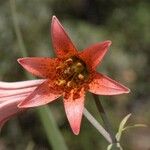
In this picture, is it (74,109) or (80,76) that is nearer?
(74,109)

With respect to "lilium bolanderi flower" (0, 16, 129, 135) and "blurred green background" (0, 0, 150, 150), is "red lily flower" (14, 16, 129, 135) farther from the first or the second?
"blurred green background" (0, 0, 150, 150)

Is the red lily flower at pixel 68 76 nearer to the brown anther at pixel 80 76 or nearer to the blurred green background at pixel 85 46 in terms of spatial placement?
the brown anther at pixel 80 76

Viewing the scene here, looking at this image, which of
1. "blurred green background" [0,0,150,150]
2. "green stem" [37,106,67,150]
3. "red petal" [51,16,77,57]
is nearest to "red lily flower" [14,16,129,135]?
"red petal" [51,16,77,57]

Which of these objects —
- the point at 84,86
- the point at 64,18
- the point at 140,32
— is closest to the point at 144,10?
the point at 140,32

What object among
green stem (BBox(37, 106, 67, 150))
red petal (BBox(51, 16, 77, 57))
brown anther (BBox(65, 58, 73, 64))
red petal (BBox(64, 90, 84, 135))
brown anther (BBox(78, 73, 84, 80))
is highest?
red petal (BBox(51, 16, 77, 57))

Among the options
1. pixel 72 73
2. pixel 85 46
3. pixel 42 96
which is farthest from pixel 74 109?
pixel 85 46

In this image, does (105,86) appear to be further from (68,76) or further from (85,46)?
(85,46)

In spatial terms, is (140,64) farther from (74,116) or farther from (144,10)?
(74,116)
